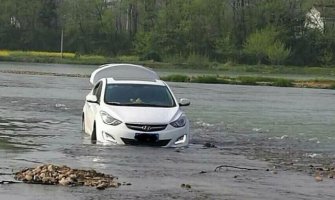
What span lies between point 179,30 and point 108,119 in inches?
3749

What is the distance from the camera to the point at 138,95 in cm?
1873

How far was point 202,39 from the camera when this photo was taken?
110562 millimetres

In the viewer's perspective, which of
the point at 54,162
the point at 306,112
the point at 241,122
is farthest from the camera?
the point at 306,112

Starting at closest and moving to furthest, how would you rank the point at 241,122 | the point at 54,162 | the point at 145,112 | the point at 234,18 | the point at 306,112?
the point at 54,162
the point at 145,112
the point at 241,122
the point at 306,112
the point at 234,18

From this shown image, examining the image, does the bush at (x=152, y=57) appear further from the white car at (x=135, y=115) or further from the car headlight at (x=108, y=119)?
the car headlight at (x=108, y=119)

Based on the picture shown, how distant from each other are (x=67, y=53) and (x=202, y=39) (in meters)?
17.4

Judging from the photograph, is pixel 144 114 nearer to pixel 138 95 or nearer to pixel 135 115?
pixel 135 115

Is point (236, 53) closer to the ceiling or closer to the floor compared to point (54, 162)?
closer to the floor

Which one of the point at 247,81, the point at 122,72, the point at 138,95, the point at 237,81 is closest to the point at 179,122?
the point at 138,95

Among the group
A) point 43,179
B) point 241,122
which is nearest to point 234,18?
point 241,122

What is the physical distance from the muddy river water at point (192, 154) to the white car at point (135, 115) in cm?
30

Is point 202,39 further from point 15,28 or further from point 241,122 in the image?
point 241,122

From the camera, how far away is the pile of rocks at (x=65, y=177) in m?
11.8

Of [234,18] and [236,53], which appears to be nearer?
[236,53]
